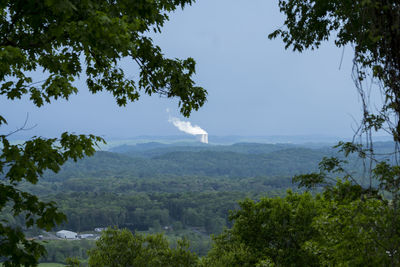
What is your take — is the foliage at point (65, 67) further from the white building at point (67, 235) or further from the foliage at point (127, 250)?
the white building at point (67, 235)

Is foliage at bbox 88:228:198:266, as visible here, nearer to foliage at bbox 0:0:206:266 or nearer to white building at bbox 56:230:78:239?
foliage at bbox 0:0:206:266

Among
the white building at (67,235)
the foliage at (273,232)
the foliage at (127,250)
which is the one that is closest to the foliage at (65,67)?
the foliage at (273,232)

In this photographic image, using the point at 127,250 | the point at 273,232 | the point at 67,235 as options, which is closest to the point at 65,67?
the point at 273,232

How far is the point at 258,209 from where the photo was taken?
20.5 m

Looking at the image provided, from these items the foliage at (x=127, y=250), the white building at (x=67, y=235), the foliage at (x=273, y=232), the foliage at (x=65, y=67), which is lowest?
the white building at (x=67, y=235)

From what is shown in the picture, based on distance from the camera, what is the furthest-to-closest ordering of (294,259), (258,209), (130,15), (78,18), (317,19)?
(258,209)
(294,259)
(317,19)
(130,15)
(78,18)

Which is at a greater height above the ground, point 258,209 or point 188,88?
point 188,88

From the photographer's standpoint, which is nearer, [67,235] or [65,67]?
[65,67]

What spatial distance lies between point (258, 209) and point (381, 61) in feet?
51.5

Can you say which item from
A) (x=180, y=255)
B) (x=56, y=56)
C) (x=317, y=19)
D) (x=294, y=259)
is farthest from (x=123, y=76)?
(x=180, y=255)

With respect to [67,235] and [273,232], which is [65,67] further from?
[67,235]

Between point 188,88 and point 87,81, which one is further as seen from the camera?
point 87,81

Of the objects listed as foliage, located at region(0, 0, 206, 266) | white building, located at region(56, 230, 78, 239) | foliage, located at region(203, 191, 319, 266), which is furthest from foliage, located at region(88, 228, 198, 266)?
white building, located at region(56, 230, 78, 239)

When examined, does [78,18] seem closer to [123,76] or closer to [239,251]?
[123,76]
